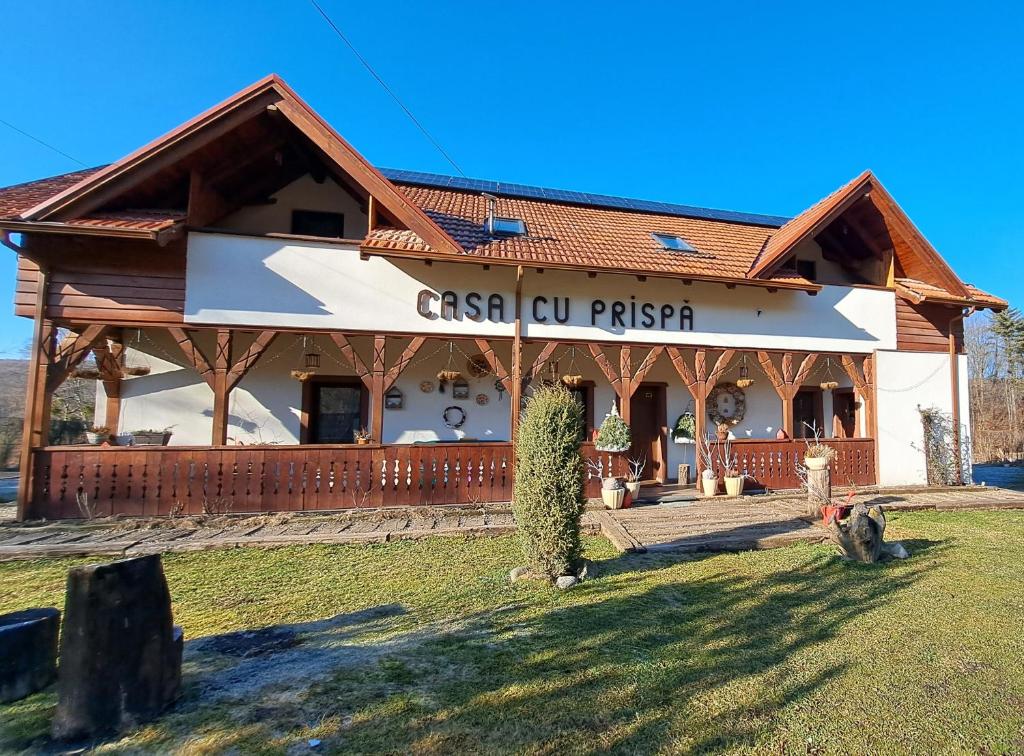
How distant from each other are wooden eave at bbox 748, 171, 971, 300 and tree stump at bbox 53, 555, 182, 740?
9836 mm

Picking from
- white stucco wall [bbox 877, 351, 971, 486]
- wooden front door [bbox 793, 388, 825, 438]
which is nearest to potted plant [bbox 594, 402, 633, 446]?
wooden front door [bbox 793, 388, 825, 438]

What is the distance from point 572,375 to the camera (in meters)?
10.1

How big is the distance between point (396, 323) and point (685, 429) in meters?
6.31

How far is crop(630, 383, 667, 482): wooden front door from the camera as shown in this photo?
10633mm

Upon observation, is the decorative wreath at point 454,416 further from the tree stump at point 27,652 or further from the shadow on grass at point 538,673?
the tree stump at point 27,652

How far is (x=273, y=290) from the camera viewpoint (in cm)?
773

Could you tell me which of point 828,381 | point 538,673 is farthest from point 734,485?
point 538,673

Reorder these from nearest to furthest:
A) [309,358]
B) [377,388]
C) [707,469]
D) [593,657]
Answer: [593,657]
[377,388]
[707,469]
[309,358]

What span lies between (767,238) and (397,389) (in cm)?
949

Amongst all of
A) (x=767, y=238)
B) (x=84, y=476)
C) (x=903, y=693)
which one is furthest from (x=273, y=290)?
(x=767, y=238)

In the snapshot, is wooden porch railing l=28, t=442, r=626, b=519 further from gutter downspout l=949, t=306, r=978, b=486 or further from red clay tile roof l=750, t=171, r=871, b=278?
gutter downspout l=949, t=306, r=978, b=486

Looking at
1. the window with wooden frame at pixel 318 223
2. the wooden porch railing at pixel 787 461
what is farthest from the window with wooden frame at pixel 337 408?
the wooden porch railing at pixel 787 461

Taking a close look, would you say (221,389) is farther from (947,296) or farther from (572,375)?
(947,296)

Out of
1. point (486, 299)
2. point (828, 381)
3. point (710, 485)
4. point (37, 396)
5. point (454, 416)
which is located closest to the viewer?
point (37, 396)
